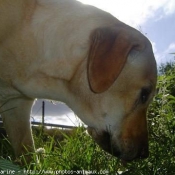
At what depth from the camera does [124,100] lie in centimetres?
278

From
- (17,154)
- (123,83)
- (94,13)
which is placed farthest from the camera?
(17,154)

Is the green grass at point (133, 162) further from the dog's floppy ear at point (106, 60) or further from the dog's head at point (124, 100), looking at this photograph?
the dog's floppy ear at point (106, 60)

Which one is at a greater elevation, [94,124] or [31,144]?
[94,124]

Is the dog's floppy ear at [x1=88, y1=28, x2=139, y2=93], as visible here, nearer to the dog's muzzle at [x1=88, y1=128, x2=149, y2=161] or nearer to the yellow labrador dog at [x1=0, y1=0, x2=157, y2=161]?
the yellow labrador dog at [x1=0, y1=0, x2=157, y2=161]

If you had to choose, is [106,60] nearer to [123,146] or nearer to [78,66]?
[78,66]

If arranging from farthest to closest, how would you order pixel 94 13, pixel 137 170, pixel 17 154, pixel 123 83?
1. pixel 17 154
2. pixel 94 13
3. pixel 123 83
4. pixel 137 170

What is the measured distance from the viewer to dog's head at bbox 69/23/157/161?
2734 mm

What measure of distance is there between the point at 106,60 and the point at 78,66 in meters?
0.33

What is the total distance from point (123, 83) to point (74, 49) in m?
0.43

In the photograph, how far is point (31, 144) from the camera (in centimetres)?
346

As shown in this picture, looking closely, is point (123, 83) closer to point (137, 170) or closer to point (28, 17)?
point (137, 170)

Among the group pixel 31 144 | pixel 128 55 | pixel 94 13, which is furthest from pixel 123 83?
pixel 31 144

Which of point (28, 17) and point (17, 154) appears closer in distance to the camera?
point (28, 17)

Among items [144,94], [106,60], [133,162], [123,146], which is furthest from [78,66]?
[133,162]
